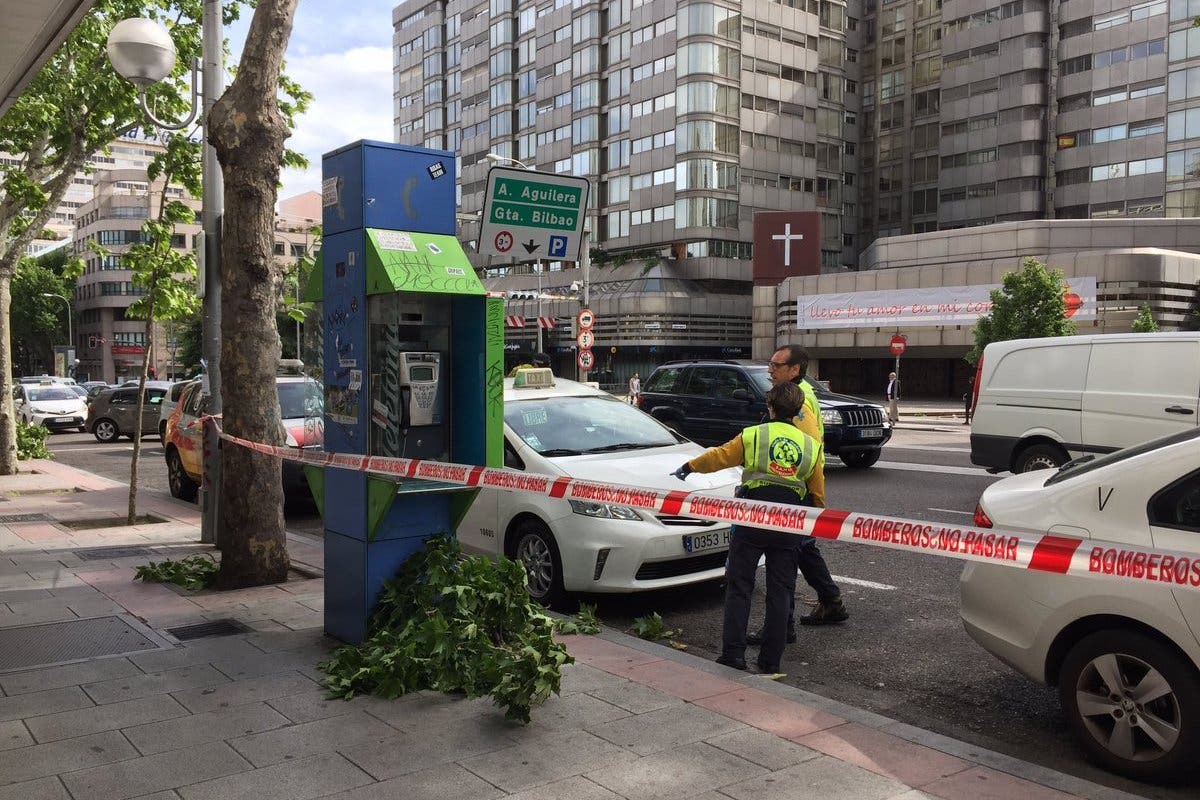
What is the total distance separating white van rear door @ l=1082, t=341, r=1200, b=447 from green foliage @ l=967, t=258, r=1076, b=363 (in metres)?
22.9

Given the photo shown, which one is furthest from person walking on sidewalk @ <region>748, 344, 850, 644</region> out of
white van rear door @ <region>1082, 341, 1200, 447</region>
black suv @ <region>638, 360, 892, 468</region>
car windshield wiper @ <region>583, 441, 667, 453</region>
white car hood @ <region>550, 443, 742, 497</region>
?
black suv @ <region>638, 360, 892, 468</region>

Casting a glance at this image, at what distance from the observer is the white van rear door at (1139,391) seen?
32.2ft

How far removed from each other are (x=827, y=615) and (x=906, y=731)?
7.45 ft

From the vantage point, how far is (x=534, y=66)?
71.8 metres

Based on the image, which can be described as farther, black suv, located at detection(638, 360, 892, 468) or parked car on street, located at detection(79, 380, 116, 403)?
parked car on street, located at detection(79, 380, 116, 403)

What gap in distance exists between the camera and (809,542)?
621 centimetres

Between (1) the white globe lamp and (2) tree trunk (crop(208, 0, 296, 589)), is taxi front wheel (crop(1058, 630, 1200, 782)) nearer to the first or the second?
(2) tree trunk (crop(208, 0, 296, 589))

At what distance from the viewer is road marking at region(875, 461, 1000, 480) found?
14047 mm

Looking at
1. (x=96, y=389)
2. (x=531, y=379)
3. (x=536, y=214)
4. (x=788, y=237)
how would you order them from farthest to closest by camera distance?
(x=788, y=237) < (x=96, y=389) < (x=536, y=214) < (x=531, y=379)

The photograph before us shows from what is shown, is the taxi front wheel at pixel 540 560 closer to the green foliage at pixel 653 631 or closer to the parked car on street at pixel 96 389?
the green foliage at pixel 653 631

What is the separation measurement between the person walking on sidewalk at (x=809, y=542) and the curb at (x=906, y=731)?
0.67 m

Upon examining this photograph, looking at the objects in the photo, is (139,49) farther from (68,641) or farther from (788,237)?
(788,237)

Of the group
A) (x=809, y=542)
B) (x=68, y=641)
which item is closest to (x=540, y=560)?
(x=809, y=542)

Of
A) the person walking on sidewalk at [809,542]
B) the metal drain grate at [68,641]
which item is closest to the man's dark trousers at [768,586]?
the person walking on sidewalk at [809,542]
